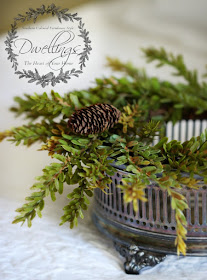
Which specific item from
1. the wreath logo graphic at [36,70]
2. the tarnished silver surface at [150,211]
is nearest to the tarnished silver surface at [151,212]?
the tarnished silver surface at [150,211]

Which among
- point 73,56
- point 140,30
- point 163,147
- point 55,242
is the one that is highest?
point 140,30

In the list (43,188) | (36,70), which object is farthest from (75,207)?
(36,70)

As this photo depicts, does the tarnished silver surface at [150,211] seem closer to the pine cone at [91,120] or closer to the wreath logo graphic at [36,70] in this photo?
the pine cone at [91,120]

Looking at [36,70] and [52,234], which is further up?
[36,70]

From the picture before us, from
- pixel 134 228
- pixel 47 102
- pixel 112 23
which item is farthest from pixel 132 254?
pixel 112 23

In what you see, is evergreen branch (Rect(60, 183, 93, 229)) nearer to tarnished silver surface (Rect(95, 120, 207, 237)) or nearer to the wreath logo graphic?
tarnished silver surface (Rect(95, 120, 207, 237))

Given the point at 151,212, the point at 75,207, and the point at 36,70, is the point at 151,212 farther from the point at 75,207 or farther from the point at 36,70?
the point at 36,70

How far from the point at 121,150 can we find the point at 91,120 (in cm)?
4

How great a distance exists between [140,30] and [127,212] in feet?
2.02

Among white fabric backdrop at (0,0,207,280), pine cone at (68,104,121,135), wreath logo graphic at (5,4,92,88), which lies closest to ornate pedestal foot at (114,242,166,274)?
white fabric backdrop at (0,0,207,280)

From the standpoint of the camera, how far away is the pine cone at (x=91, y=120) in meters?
0.36

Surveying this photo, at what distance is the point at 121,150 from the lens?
0.34 m

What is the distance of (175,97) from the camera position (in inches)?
19.8

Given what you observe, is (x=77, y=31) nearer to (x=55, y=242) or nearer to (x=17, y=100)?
(x=17, y=100)
